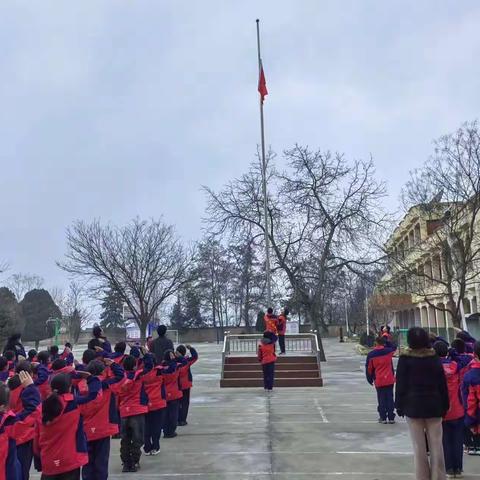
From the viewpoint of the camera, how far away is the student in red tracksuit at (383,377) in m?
11.3

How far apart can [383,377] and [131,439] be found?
5.44m

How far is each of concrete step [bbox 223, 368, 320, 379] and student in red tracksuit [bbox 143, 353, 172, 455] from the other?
1038 cm

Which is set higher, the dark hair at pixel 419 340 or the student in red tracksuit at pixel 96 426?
the dark hair at pixel 419 340

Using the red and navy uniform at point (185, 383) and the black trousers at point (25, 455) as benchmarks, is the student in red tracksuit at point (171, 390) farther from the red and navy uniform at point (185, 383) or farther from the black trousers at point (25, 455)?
the black trousers at point (25, 455)

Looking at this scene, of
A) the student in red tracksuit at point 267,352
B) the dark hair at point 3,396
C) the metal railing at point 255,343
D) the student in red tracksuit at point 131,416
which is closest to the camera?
the dark hair at point 3,396

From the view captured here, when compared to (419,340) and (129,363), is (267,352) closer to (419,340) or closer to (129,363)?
(129,363)

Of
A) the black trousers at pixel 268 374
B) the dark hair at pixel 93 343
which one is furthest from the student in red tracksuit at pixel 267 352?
the dark hair at pixel 93 343

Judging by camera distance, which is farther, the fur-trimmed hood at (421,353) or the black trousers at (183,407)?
the black trousers at (183,407)

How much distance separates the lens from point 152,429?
29.3 feet

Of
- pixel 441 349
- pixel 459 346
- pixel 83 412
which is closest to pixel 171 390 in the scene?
pixel 83 412

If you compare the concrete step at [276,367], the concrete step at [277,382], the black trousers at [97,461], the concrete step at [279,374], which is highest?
the black trousers at [97,461]

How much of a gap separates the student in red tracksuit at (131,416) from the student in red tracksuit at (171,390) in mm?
1683

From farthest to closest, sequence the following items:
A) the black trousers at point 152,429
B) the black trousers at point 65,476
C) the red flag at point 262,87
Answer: the red flag at point 262,87 → the black trousers at point 152,429 → the black trousers at point 65,476

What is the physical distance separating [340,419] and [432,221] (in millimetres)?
14869
